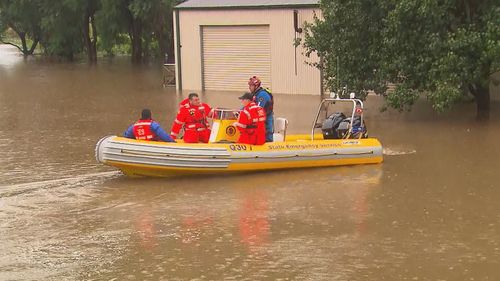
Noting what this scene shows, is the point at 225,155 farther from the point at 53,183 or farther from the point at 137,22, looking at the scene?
the point at 137,22

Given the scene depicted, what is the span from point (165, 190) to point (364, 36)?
27.4 ft

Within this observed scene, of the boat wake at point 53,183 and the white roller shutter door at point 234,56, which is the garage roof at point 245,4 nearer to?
the white roller shutter door at point 234,56

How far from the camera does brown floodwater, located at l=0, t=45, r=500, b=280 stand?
8.84 metres

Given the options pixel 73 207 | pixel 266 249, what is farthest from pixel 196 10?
pixel 266 249

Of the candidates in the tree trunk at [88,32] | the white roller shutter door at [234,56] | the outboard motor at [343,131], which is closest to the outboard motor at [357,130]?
the outboard motor at [343,131]

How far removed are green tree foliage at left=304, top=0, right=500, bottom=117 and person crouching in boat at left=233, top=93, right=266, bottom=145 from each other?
18.0ft

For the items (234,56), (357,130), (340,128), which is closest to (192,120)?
(340,128)

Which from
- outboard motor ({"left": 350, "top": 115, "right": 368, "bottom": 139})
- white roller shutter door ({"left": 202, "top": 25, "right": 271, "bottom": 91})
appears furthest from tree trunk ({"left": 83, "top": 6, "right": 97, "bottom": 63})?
outboard motor ({"left": 350, "top": 115, "right": 368, "bottom": 139})

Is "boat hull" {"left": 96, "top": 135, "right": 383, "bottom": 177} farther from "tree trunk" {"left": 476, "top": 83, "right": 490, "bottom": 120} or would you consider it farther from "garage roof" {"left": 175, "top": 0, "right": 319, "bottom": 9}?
"garage roof" {"left": 175, "top": 0, "right": 319, "bottom": 9}

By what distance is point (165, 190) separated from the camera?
12742mm

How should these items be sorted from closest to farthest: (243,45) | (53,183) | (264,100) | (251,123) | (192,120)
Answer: (53,183), (251,123), (264,100), (192,120), (243,45)

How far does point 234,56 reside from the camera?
92.3 ft

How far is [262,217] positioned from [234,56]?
17.7 metres

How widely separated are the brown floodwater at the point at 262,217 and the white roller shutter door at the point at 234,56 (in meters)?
9.37
